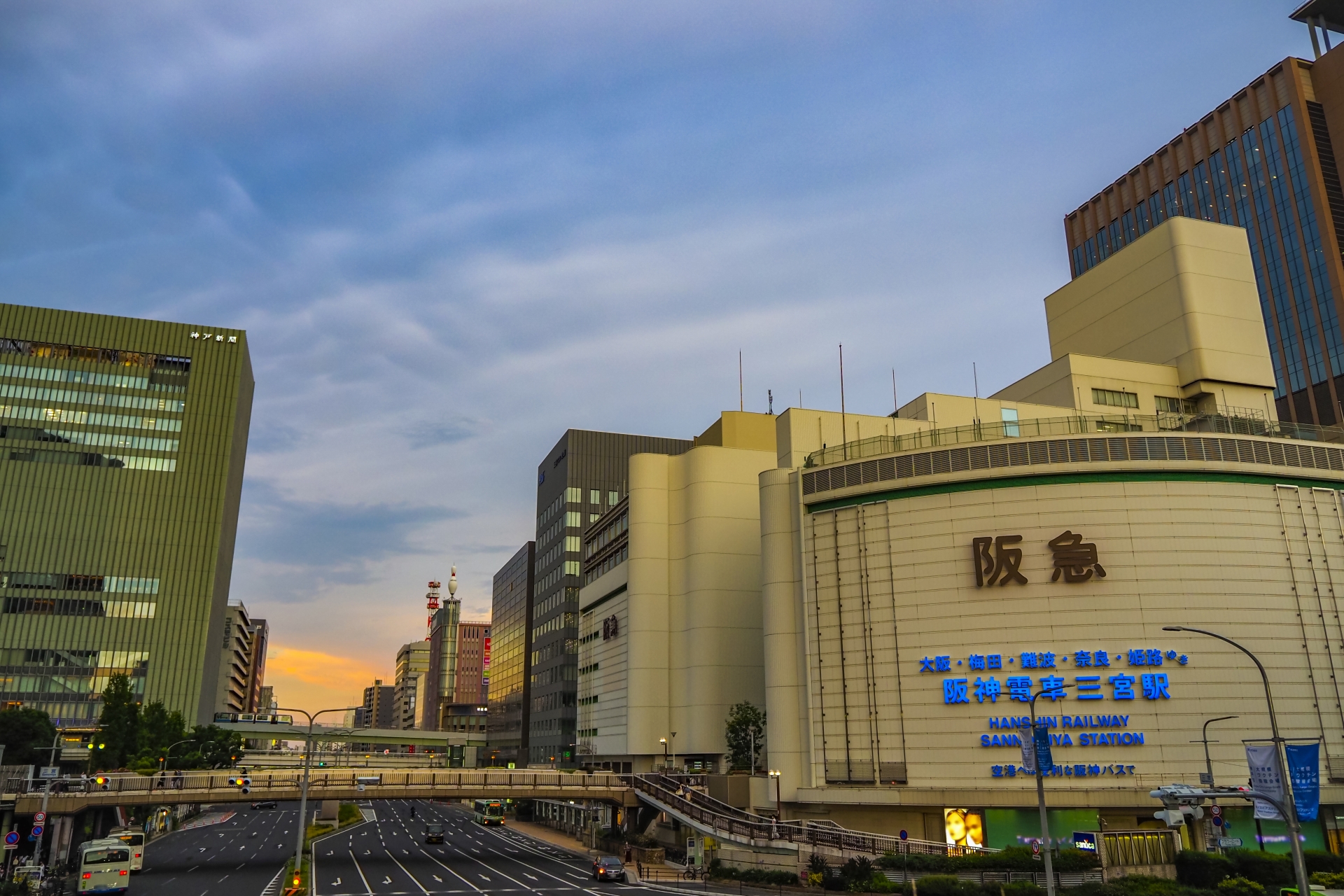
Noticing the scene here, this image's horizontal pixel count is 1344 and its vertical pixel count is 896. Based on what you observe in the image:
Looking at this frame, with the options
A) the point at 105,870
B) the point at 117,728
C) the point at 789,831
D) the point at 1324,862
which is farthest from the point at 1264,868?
the point at 117,728

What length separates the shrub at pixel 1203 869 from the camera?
47594mm

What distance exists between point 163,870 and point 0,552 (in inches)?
4135

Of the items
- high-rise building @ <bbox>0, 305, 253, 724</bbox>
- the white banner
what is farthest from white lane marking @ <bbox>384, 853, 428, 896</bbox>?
high-rise building @ <bbox>0, 305, 253, 724</bbox>

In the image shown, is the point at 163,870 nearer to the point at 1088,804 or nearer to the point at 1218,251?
the point at 1088,804

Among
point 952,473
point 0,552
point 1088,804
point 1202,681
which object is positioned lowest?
point 1088,804

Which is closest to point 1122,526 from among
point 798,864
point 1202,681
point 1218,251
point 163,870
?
point 1202,681

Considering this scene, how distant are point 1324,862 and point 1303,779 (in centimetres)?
2882

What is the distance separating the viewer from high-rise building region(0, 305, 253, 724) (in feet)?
511

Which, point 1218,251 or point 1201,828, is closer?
point 1201,828

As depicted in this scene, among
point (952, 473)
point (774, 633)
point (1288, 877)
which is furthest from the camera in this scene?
point (774, 633)

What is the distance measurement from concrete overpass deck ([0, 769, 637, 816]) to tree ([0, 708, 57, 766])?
19888mm

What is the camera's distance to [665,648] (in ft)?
328

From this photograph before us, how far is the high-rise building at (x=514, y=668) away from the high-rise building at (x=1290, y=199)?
120164 millimetres

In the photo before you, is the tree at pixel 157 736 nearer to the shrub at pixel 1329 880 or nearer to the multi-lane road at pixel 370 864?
the multi-lane road at pixel 370 864
